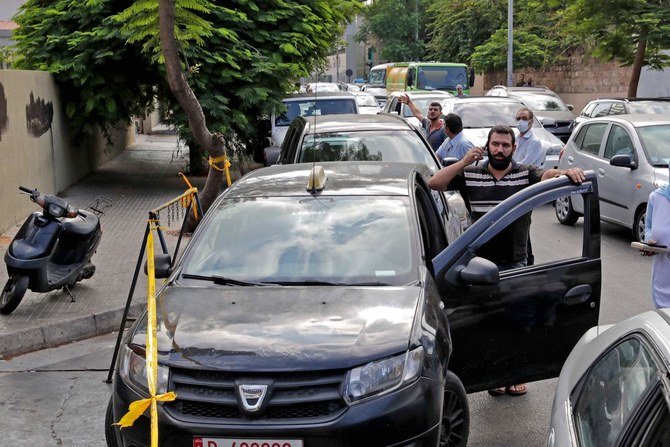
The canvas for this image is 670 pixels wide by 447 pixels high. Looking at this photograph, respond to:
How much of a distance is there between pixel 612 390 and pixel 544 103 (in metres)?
23.9

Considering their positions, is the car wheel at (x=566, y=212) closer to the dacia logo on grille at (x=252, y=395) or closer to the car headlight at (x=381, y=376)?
the car headlight at (x=381, y=376)

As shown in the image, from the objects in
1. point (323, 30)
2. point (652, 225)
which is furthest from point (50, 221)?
point (323, 30)

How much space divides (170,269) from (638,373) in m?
3.32

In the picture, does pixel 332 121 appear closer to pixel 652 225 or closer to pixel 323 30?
pixel 652 225

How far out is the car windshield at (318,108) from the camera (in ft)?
60.2

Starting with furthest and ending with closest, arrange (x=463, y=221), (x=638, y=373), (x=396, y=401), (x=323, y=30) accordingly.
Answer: (x=323, y=30) → (x=463, y=221) → (x=396, y=401) → (x=638, y=373)

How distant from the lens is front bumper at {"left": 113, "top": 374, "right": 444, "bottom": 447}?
4.21 m

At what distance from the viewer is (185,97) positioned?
12406 millimetres

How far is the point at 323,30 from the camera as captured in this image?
60.5ft

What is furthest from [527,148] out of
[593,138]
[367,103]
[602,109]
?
[367,103]

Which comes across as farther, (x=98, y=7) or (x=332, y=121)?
(x=98, y=7)

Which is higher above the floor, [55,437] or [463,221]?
[463,221]

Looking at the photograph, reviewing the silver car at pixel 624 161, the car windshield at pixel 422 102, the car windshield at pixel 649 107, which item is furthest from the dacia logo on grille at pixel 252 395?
the car windshield at pixel 422 102

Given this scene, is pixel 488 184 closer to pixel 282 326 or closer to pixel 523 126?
pixel 282 326
